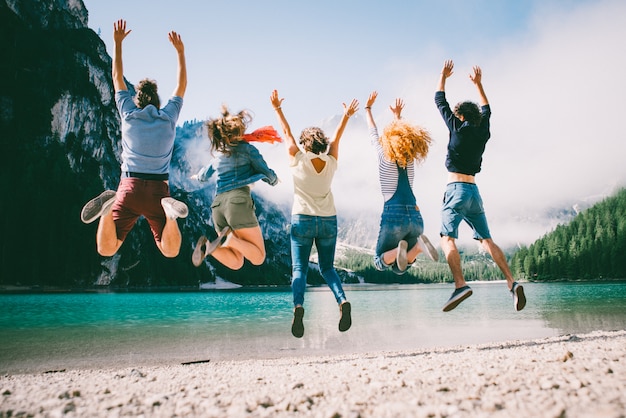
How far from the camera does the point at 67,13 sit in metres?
107

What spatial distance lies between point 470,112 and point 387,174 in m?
1.84

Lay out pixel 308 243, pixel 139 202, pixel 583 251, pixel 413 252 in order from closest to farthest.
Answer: pixel 139 202 → pixel 308 243 → pixel 413 252 → pixel 583 251

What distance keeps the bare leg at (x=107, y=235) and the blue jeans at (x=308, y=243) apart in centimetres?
277

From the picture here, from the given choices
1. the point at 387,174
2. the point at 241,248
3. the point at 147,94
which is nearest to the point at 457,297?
the point at 387,174

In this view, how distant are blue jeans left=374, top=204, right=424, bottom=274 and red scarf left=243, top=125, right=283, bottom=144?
91.6 inches

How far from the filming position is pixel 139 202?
21.4 feet

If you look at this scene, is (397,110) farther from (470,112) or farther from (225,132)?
(225,132)

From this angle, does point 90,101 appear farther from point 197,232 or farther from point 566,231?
point 566,231

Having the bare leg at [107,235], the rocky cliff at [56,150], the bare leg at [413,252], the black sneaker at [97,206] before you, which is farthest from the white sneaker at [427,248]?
the rocky cliff at [56,150]

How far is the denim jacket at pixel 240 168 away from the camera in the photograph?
6848 mm

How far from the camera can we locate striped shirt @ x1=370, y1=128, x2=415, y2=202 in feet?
24.9

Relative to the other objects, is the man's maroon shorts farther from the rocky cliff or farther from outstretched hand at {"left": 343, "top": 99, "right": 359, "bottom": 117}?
the rocky cliff

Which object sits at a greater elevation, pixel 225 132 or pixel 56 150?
pixel 56 150

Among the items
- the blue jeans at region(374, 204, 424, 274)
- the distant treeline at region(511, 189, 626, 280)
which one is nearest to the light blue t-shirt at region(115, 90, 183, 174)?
the blue jeans at region(374, 204, 424, 274)
